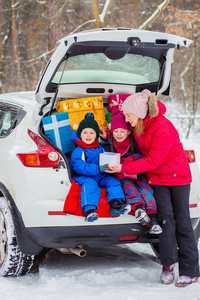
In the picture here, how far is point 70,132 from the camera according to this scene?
414cm

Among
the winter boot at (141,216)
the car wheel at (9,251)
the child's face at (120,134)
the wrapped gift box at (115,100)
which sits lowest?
the car wheel at (9,251)

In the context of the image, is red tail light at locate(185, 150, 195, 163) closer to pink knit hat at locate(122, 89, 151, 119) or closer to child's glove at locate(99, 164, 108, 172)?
pink knit hat at locate(122, 89, 151, 119)

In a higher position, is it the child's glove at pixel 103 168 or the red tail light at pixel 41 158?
the red tail light at pixel 41 158

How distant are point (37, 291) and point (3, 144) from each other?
137 cm

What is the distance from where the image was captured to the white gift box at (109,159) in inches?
144

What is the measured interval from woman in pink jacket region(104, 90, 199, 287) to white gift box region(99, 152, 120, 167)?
5cm

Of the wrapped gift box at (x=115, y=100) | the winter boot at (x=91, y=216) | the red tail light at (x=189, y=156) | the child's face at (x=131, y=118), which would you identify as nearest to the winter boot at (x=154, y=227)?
the winter boot at (x=91, y=216)

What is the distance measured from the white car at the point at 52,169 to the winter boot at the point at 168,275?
0.86ft

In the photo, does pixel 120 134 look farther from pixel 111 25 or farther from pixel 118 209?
pixel 111 25

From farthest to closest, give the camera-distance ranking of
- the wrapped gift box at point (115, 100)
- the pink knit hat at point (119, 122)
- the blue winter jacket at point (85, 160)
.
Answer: the wrapped gift box at point (115, 100) → the pink knit hat at point (119, 122) → the blue winter jacket at point (85, 160)

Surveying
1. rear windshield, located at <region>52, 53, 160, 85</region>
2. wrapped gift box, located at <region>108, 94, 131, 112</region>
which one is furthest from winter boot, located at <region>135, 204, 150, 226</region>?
rear windshield, located at <region>52, 53, 160, 85</region>

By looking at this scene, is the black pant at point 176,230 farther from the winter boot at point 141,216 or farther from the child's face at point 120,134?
the child's face at point 120,134

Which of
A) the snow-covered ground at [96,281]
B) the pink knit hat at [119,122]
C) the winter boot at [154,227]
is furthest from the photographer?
the pink knit hat at [119,122]

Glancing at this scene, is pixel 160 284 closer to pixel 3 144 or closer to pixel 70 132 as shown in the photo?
pixel 70 132
